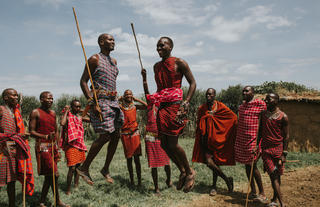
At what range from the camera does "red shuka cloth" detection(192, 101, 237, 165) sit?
23.0ft

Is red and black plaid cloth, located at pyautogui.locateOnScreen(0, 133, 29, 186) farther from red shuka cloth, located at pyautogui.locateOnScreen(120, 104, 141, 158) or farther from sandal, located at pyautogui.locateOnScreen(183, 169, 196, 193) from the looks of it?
sandal, located at pyautogui.locateOnScreen(183, 169, 196, 193)

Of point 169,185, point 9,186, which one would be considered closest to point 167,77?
point 9,186

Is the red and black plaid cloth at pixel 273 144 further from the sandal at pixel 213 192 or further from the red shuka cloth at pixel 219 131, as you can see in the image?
the sandal at pixel 213 192

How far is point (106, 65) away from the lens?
429 centimetres

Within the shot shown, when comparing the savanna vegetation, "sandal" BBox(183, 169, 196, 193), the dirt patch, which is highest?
"sandal" BBox(183, 169, 196, 193)

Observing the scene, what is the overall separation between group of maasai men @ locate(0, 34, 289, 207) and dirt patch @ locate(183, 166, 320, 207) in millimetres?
Answer: 324

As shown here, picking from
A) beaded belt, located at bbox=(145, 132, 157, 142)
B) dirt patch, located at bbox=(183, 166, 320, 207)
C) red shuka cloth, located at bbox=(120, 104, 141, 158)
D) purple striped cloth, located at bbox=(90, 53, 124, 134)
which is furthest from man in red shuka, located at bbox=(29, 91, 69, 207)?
dirt patch, located at bbox=(183, 166, 320, 207)

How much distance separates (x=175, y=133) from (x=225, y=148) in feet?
11.5

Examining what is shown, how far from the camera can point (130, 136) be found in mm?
6832

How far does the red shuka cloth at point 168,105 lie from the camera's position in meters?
3.94

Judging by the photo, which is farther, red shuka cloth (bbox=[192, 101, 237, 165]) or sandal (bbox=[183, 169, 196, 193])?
red shuka cloth (bbox=[192, 101, 237, 165])

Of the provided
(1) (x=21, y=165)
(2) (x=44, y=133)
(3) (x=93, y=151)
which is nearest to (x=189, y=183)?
(3) (x=93, y=151)

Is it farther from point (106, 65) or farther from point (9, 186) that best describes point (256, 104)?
point (9, 186)

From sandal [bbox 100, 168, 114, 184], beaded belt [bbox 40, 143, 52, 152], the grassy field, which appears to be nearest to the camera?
sandal [bbox 100, 168, 114, 184]
